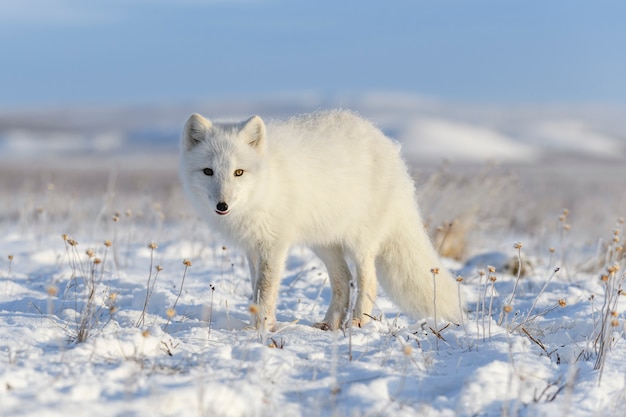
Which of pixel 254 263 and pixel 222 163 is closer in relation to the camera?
pixel 222 163

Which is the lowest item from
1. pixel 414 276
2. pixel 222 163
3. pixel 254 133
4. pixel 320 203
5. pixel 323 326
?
pixel 323 326

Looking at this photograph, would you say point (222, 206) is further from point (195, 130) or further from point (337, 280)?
point (337, 280)

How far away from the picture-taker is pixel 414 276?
18.1 feet

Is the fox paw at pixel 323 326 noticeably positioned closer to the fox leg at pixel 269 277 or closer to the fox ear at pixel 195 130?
the fox leg at pixel 269 277

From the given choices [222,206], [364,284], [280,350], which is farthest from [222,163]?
[364,284]

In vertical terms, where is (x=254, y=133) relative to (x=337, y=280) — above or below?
above

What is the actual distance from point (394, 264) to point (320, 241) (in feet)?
2.08

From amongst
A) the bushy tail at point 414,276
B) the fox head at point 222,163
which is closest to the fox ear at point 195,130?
the fox head at point 222,163

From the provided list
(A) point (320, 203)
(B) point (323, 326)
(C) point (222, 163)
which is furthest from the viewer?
(B) point (323, 326)

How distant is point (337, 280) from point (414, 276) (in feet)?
2.15

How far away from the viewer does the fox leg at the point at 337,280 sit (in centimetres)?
573

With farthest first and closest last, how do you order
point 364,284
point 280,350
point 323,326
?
point 364,284, point 323,326, point 280,350

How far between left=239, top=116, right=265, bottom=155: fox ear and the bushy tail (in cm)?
132

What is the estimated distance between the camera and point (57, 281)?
244 inches
